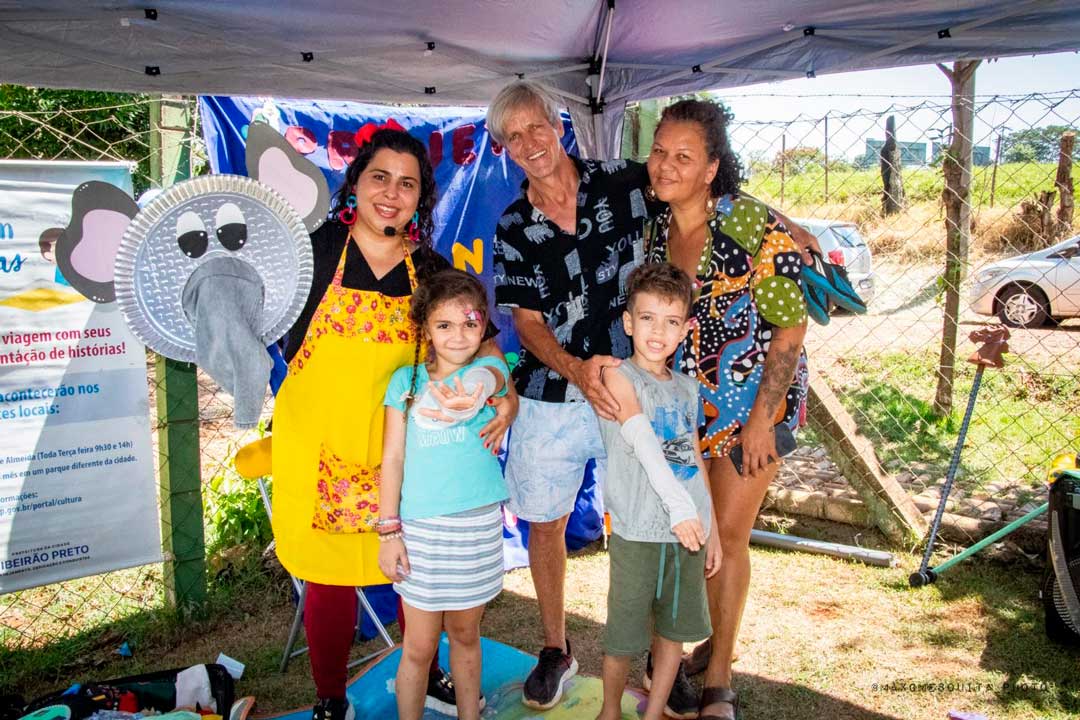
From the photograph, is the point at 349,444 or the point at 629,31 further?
the point at 629,31

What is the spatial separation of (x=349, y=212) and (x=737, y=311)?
1.25 metres

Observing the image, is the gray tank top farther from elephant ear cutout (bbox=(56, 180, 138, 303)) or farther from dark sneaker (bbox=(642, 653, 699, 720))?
elephant ear cutout (bbox=(56, 180, 138, 303))

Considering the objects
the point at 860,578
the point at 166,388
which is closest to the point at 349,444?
the point at 166,388

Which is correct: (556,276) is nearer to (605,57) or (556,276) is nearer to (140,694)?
(605,57)

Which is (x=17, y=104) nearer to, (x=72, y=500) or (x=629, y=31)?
(x=72, y=500)

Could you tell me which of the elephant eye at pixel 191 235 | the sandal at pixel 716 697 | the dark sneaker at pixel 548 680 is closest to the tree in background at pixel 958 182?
the sandal at pixel 716 697

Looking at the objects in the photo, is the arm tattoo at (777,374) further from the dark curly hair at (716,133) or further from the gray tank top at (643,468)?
the dark curly hair at (716,133)

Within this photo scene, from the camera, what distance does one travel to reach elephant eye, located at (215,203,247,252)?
2.32 m

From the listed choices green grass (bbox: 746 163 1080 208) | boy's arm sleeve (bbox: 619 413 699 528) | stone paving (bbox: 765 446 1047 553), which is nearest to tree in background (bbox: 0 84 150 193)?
green grass (bbox: 746 163 1080 208)

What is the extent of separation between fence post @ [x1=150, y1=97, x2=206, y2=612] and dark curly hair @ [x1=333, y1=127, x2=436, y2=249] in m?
1.26

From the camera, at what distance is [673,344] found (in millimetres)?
2367

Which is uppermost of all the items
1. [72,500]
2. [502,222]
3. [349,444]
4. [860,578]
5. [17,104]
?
[17,104]

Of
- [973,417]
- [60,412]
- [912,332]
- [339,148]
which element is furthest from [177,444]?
[912,332]

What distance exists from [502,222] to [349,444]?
93 centimetres
